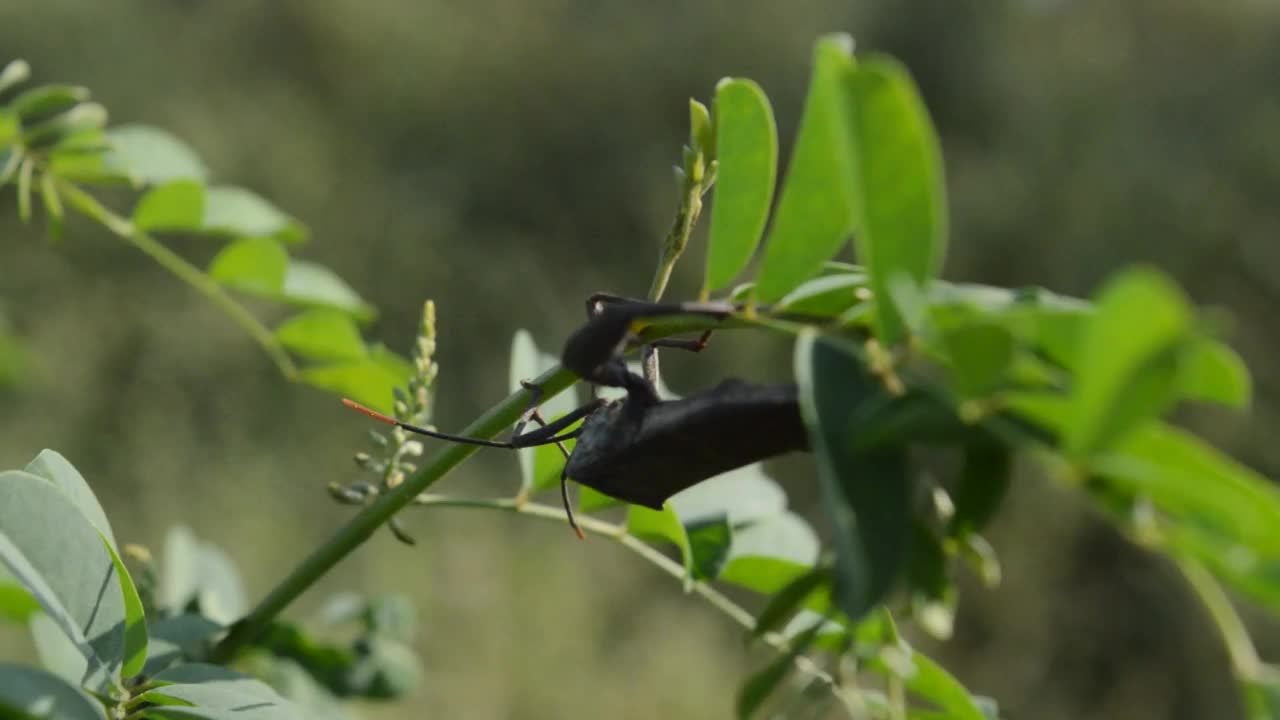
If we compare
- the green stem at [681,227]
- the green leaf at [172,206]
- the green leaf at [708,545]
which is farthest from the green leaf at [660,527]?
the green leaf at [172,206]

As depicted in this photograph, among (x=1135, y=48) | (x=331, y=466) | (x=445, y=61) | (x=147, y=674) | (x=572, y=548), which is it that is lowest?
(x=572, y=548)

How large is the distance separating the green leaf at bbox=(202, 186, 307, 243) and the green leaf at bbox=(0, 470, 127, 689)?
1.61ft

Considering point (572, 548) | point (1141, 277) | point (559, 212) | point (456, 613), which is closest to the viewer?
point (1141, 277)

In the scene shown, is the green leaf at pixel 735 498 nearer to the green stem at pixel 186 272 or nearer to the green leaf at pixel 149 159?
the green stem at pixel 186 272

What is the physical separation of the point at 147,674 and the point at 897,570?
1.08 feet

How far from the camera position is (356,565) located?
541cm

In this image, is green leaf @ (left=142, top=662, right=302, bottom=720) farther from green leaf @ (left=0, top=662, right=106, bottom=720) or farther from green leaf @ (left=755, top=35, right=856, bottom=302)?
green leaf @ (left=755, top=35, right=856, bottom=302)

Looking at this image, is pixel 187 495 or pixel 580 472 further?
pixel 187 495

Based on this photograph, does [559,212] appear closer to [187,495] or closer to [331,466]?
[331,466]

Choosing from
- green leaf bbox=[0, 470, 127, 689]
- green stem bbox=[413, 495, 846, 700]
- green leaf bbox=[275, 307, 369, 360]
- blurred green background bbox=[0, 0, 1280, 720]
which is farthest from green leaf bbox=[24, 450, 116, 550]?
blurred green background bbox=[0, 0, 1280, 720]

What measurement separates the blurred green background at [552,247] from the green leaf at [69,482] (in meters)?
3.79

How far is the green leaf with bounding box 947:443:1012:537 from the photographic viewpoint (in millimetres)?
347

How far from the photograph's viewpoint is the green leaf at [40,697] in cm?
35

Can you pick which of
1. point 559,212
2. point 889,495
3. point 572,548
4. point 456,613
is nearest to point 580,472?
point 889,495
